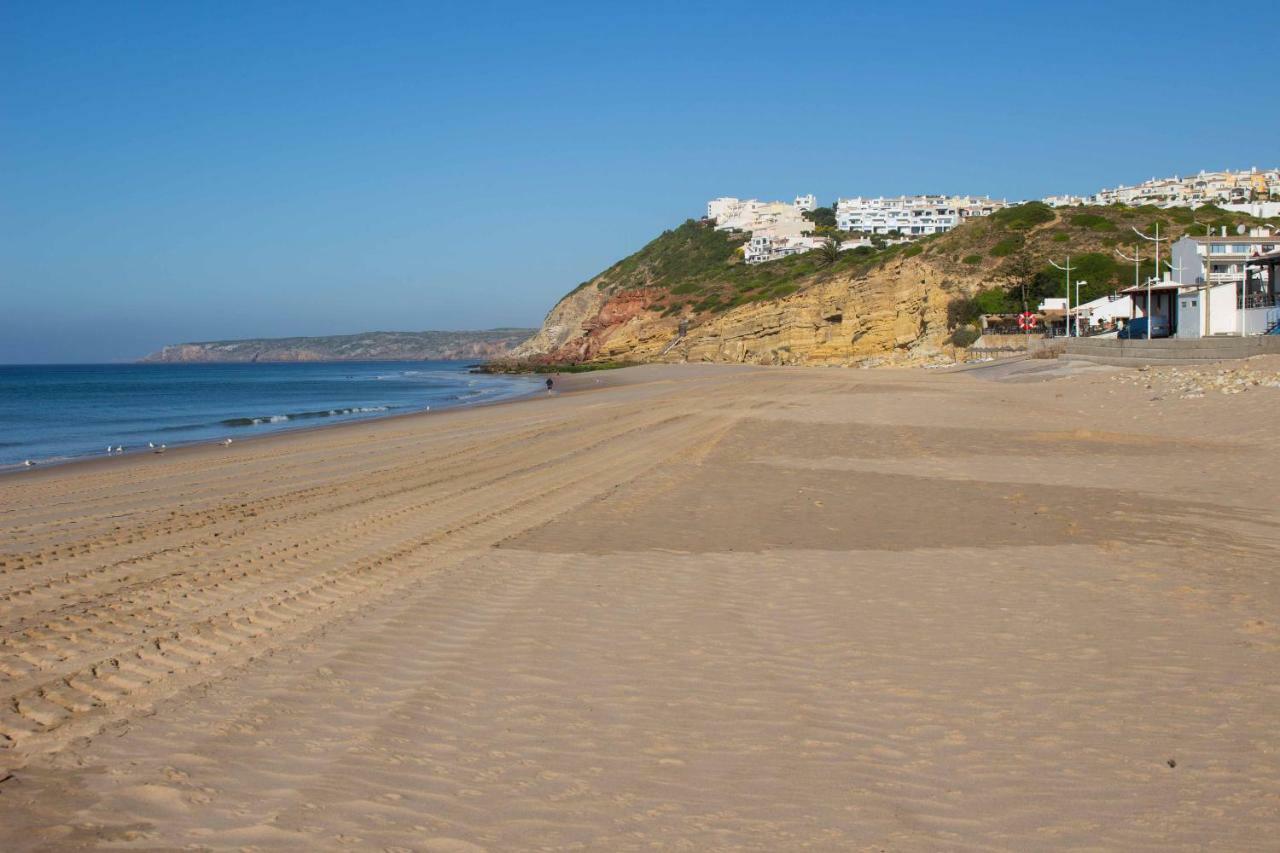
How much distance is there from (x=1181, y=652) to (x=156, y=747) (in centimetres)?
564

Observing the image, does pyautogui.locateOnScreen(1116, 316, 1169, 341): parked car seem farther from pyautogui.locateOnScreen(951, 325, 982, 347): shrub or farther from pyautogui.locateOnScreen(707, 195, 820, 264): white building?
pyautogui.locateOnScreen(707, 195, 820, 264): white building

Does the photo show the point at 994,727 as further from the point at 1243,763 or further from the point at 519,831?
the point at 519,831

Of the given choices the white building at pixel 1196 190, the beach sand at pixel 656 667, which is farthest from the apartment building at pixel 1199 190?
the beach sand at pixel 656 667

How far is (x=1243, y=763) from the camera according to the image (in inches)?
169

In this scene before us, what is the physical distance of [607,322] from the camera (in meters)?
99.0

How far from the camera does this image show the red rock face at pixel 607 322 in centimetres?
9588

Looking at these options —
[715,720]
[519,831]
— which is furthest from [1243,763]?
[519,831]

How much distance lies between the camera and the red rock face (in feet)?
315

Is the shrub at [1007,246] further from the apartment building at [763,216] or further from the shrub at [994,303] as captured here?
the apartment building at [763,216]

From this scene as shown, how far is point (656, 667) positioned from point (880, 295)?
218 ft

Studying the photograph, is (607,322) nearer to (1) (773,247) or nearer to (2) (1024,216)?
(1) (773,247)

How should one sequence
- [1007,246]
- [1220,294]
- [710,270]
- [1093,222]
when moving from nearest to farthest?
[1220,294]
[1007,246]
[1093,222]
[710,270]

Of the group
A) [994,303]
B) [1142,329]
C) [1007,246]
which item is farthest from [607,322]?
[1142,329]

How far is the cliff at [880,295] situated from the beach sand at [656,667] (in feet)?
164
